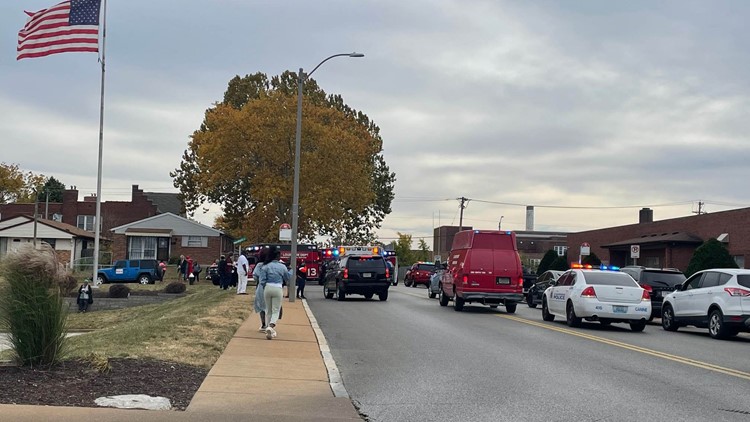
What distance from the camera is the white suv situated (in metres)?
18.9

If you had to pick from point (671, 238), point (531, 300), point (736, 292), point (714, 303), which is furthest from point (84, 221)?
point (736, 292)

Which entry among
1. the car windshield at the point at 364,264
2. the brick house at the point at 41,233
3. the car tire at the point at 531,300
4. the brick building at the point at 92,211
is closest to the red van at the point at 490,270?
the car windshield at the point at 364,264

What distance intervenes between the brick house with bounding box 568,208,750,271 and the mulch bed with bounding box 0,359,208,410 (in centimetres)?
3113

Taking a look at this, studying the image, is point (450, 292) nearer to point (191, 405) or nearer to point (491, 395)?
point (491, 395)

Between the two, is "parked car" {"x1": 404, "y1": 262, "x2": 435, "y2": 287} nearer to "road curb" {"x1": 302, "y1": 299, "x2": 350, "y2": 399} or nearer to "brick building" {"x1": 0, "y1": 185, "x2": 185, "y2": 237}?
"brick building" {"x1": 0, "y1": 185, "x2": 185, "y2": 237}

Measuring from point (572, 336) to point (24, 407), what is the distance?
1283 cm

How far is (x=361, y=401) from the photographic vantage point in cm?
953

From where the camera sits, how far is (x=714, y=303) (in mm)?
19594

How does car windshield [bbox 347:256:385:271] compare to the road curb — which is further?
car windshield [bbox 347:256:385:271]

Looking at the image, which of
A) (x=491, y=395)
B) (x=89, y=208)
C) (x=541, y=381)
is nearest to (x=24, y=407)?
(x=491, y=395)

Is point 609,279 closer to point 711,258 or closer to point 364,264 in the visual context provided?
point 364,264

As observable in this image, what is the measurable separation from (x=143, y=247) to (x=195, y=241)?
412cm

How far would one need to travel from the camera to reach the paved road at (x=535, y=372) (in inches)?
361

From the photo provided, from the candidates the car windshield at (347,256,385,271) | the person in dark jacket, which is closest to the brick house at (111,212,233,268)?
the person in dark jacket
